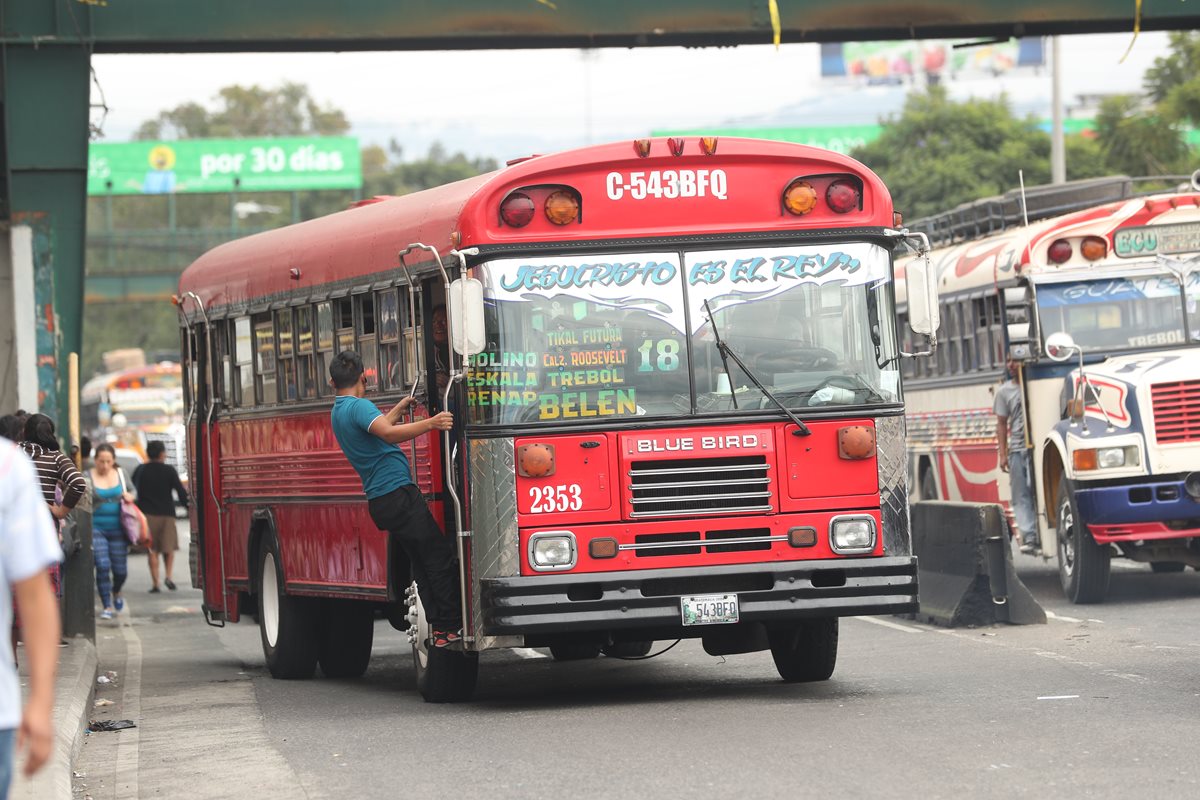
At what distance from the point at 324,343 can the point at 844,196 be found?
3.63 metres

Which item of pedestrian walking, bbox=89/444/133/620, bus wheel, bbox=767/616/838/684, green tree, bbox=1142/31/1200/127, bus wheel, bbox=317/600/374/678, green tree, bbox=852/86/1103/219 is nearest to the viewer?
bus wheel, bbox=767/616/838/684

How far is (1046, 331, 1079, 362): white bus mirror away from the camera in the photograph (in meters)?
16.5

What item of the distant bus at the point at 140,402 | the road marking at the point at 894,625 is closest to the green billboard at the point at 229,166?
the distant bus at the point at 140,402

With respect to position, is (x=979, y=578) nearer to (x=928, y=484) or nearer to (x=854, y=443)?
(x=854, y=443)

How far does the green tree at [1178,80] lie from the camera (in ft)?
120

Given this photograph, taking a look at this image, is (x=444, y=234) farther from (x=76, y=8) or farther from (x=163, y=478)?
(x=163, y=478)

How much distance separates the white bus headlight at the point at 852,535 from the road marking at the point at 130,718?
369 cm

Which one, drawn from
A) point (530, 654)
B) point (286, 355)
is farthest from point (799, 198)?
point (530, 654)

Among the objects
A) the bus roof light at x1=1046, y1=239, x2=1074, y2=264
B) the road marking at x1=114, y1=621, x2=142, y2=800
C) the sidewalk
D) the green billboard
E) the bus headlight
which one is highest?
the green billboard

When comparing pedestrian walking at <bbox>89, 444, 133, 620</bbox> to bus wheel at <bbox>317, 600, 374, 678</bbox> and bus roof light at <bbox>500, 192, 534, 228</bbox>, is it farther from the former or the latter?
bus roof light at <bbox>500, 192, 534, 228</bbox>

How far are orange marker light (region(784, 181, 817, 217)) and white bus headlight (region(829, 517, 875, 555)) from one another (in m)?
1.63

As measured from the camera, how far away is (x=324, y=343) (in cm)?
1329

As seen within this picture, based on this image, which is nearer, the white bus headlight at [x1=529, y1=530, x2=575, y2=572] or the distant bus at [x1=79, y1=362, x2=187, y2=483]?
the white bus headlight at [x1=529, y1=530, x2=575, y2=572]

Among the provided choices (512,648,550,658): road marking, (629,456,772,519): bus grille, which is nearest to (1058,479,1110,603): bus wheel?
(512,648,550,658): road marking
